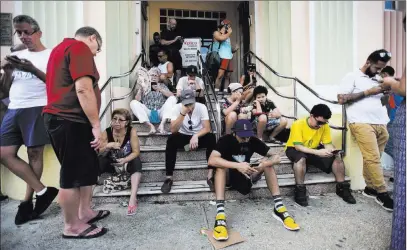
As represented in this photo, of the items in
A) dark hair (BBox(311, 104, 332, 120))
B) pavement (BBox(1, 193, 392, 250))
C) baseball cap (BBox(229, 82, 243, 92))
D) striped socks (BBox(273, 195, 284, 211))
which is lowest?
pavement (BBox(1, 193, 392, 250))

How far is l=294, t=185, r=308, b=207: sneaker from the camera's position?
2.18 m

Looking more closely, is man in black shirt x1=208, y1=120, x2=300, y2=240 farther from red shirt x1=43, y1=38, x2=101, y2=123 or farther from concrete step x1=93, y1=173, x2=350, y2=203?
red shirt x1=43, y1=38, x2=101, y2=123

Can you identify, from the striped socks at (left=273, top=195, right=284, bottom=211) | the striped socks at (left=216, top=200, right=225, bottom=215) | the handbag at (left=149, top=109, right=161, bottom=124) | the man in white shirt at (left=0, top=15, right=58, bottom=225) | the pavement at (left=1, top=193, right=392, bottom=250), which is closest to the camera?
the pavement at (left=1, top=193, right=392, bottom=250)

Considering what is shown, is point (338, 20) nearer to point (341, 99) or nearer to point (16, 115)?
point (341, 99)

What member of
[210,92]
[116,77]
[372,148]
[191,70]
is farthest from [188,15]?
[372,148]

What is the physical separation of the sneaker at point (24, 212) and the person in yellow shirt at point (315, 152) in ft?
7.22

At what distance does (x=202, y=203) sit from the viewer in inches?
86.5

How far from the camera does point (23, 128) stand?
1.86m

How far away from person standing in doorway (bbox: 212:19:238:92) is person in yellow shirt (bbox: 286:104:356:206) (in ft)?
2.91

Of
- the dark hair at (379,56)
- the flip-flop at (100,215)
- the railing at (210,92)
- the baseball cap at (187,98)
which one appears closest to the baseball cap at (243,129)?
the railing at (210,92)

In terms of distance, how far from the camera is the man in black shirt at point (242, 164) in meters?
1.84

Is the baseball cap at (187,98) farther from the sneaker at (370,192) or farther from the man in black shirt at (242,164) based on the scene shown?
the sneaker at (370,192)

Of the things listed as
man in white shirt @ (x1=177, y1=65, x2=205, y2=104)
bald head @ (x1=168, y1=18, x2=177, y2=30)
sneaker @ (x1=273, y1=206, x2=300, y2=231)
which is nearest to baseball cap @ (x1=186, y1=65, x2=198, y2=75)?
man in white shirt @ (x1=177, y1=65, x2=205, y2=104)

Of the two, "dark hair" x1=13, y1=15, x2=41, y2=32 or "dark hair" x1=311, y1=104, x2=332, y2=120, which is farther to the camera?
"dark hair" x1=311, y1=104, x2=332, y2=120
